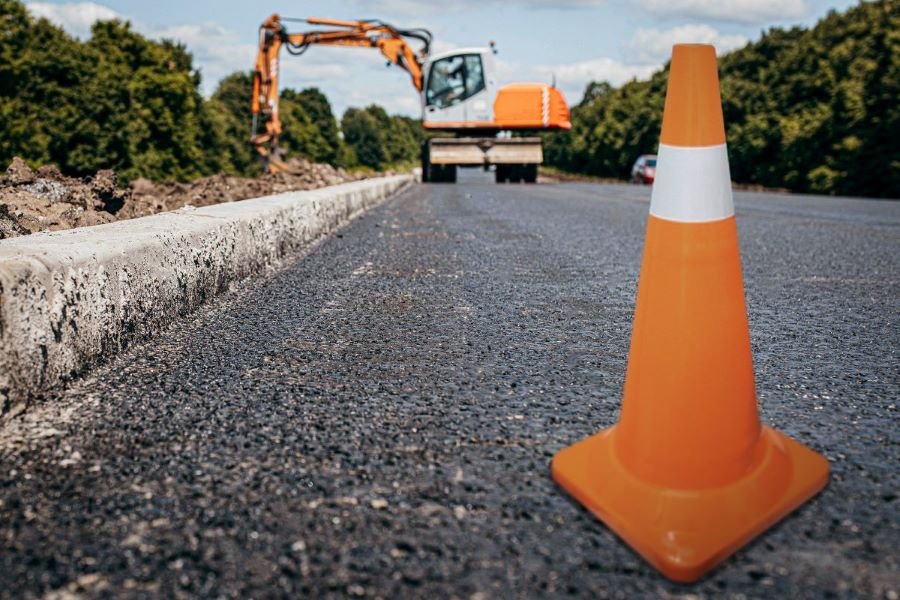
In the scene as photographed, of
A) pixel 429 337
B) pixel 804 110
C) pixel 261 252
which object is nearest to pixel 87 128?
pixel 804 110

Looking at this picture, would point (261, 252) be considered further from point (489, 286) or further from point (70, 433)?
point (70, 433)

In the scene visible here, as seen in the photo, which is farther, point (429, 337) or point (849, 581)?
point (429, 337)

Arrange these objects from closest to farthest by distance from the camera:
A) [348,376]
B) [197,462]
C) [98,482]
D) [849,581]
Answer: [849,581]
[98,482]
[197,462]
[348,376]

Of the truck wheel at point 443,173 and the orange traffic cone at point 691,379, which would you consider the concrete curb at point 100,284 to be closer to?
the orange traffic cone at point 691,379

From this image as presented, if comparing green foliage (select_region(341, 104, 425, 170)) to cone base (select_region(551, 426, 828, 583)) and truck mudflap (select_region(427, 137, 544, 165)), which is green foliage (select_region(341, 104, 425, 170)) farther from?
cone base (select_region(551, 426, 828, 583))

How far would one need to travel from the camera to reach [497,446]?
187 centimetres

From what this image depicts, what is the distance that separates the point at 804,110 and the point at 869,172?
268 inches

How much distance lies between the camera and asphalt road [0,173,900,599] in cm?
131

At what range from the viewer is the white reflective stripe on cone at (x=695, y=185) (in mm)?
1659

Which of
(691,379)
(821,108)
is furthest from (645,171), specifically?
(691,379)

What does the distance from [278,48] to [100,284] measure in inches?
770

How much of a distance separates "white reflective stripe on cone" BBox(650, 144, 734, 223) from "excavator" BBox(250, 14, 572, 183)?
19066 millimetres

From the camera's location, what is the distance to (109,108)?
36969 mm

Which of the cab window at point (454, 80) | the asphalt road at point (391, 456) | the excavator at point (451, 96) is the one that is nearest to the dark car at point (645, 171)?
the excavator at point (451, 96)
